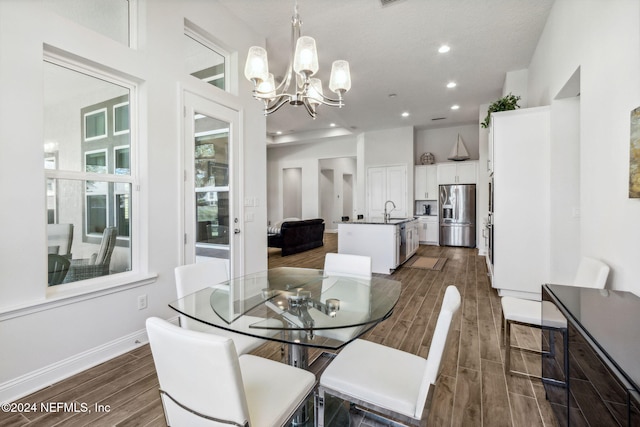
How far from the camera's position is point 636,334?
42.0 inches

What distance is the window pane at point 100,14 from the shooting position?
6.79 feet

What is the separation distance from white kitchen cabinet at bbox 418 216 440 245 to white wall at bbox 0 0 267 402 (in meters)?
6.46

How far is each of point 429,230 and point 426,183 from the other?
1282mm

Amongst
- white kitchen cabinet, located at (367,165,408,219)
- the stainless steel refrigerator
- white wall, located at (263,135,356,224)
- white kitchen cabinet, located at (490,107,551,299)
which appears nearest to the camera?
white kitchen cabinet, located at (490,107,551,299)

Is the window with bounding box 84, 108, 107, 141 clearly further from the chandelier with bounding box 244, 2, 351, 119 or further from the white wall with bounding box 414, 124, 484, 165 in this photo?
the white wall with bounding box 414, 124, 484, 165

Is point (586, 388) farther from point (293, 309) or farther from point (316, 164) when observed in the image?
point (316, 164)

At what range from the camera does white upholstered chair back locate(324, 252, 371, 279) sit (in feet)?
7.52

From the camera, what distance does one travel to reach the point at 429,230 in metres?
8.06

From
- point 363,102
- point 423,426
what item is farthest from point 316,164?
point 423,426

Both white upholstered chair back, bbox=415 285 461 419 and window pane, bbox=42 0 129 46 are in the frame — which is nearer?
white upholstered chair back, bbox=415 285 461 419

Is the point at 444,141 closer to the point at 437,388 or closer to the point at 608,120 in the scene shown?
the point at 608,120

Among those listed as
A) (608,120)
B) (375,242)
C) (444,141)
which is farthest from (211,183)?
(444,141)

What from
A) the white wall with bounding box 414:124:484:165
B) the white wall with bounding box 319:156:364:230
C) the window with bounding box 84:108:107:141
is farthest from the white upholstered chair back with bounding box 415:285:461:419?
the white wall with bounding box 319:156:364:230

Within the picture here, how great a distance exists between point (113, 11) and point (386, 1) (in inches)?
98.1
